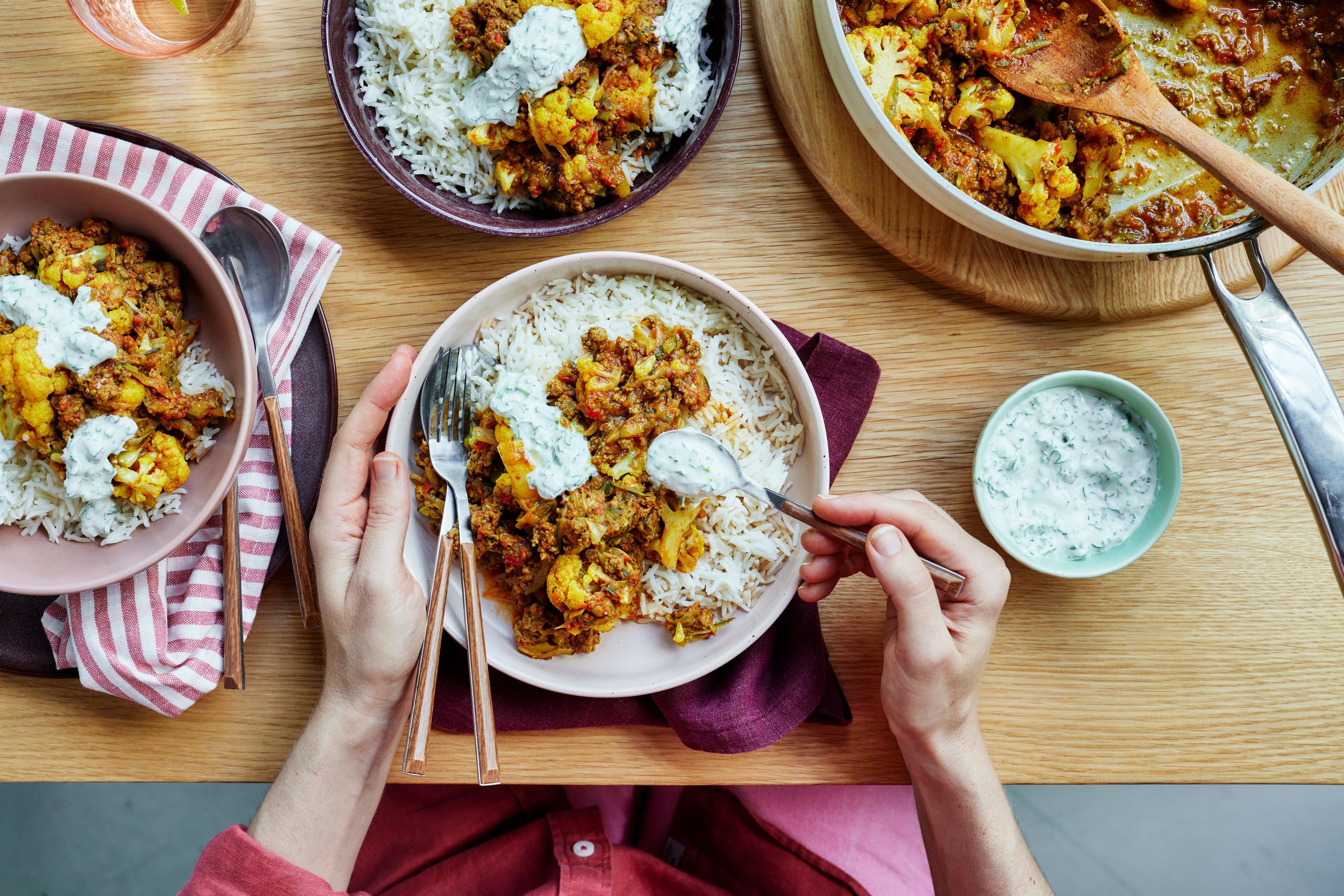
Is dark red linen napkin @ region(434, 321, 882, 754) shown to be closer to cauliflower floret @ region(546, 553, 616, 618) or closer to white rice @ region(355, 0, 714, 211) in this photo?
cauliflower floret @ region(546, 553, 616, 618)

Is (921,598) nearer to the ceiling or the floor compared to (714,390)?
nearer to the floor

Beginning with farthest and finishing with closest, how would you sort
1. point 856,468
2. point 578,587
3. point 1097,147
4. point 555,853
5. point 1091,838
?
1. point 1091,838
2. point 555,853
3. point 856,468
4. point 1097,147
5. point 578,587

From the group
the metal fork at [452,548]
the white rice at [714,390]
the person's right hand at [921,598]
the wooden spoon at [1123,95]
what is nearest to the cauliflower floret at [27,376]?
the metal fork at [452,548]

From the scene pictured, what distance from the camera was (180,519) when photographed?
138 cm

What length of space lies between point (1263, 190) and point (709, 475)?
0.95 metres

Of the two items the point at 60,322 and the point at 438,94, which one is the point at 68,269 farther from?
the point at 438,94

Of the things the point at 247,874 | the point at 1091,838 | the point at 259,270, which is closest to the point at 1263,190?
the point at 259,270

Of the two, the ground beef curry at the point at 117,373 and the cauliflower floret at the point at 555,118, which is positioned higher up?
the cauliflower floret at the point at 555,118

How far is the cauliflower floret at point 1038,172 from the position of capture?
4.70ft

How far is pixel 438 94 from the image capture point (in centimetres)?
147

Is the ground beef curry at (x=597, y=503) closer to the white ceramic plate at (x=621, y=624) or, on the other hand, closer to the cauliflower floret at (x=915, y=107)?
the white ceramic plate at (x=621, y=624)

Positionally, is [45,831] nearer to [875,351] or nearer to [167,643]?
[167,643]

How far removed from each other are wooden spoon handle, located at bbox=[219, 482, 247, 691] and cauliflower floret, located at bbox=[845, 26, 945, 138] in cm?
128

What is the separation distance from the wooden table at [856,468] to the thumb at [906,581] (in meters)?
0.24
